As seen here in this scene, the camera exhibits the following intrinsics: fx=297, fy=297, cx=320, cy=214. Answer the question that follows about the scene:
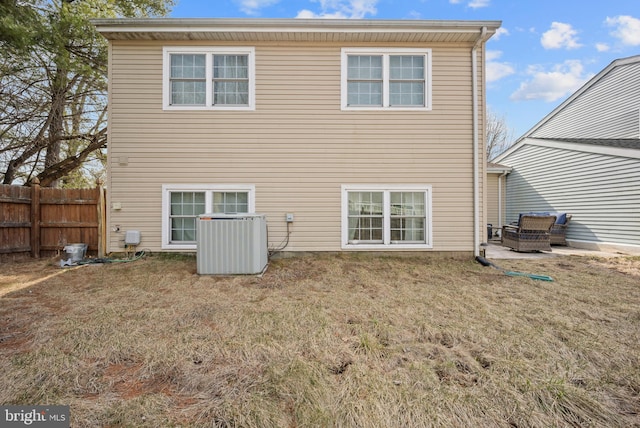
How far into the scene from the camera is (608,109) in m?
11.4

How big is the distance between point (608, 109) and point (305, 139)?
12.6 m

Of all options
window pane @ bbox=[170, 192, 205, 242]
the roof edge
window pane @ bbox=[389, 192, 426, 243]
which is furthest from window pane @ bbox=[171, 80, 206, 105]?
window pane @ bbox=[389, 192, 426, 243]

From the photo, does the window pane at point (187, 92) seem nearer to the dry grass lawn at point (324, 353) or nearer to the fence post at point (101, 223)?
the fence post at point (101, 223)

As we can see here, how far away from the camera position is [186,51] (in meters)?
6.47

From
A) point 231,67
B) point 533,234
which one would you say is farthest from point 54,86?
point 533,234

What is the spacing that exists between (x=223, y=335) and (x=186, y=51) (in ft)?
20.6

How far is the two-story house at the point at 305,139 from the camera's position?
254 inches

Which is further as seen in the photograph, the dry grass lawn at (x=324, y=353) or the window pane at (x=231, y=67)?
the window pane at (x=231, y=67)

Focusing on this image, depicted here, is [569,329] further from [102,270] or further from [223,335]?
[102,270]

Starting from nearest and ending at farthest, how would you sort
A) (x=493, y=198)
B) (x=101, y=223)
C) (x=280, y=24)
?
(x=280, y=24)
(x=101, y=223)
(x=493, y=198)

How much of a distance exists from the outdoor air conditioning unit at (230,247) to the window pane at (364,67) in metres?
3.97

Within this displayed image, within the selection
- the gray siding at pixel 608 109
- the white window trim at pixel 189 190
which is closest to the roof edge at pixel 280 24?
the white window trim at pixel 189 190

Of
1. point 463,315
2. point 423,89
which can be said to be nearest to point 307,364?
point 463,315

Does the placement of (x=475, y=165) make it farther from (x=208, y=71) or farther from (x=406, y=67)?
(x=208, y=71)
